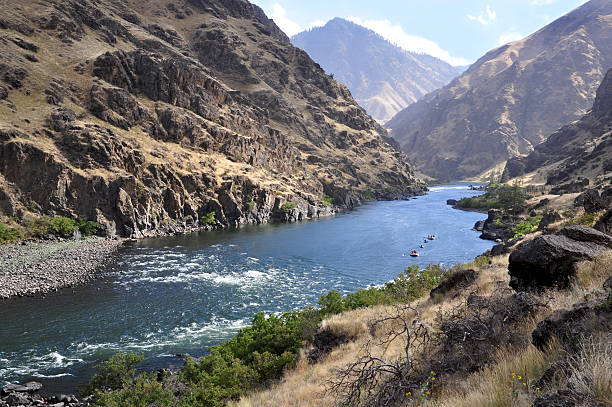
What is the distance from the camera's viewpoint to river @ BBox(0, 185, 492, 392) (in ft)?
89.4

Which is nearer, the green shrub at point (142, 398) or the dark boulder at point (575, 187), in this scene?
the green shrub at point (142, 398)

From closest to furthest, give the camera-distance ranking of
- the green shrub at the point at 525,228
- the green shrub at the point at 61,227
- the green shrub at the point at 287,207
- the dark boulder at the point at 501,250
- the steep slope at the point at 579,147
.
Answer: the dark boulder at the point at 501,250
the green shrub at the point at 61,227
the green shrub at the point at 525,228
the green shrub at the point at 287,207
the steep slope at the point at 579,147

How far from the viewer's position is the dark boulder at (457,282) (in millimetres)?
19422

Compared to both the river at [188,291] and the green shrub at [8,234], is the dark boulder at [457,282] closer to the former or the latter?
the river at [188,291]

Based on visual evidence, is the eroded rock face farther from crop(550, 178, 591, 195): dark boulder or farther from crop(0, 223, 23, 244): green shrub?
crop(550, 178, 591, 195): dark boulder

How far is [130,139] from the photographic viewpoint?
3391 inches

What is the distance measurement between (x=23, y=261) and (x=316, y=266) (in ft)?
129

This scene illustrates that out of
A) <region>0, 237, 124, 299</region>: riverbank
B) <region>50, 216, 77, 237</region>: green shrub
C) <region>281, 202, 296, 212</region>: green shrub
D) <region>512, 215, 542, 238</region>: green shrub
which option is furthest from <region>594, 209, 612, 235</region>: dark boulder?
<region>281, 202, 296, 212</region>: green shrub

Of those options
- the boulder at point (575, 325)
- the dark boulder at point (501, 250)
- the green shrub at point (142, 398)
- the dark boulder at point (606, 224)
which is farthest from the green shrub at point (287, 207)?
the boulder at point (575, 325)

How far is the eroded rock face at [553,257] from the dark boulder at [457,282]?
6.74 metres

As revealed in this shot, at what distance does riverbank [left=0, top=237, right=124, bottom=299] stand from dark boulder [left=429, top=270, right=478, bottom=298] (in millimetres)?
41252

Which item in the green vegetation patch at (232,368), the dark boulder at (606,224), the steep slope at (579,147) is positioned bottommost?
the green vegetation patch at (232,368)

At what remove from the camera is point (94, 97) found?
89.3 metres

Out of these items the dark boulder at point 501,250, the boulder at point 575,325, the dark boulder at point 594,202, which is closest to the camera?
the boulder at point 575,325
